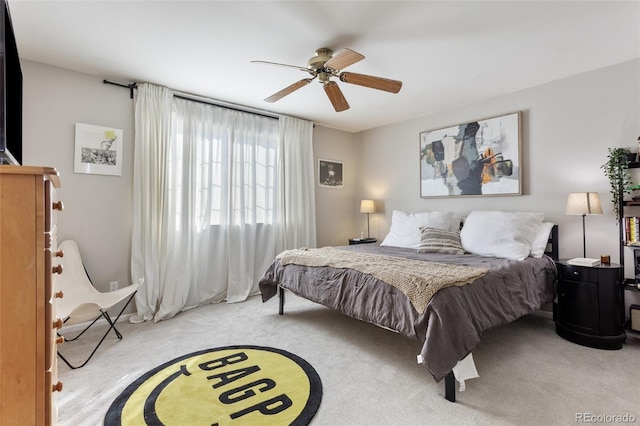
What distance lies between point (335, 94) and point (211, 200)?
79.2 inches

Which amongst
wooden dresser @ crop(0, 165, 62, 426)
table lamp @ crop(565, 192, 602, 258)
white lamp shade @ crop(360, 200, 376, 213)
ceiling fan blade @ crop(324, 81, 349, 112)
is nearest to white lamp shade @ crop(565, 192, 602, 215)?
table lamp @ crop(565, 192, 602, 258)

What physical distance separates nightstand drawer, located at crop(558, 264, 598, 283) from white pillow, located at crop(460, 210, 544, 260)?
0.96 ft

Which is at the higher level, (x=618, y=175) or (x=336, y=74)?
(x=336, y=74)

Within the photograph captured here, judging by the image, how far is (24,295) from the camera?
3.17 ft

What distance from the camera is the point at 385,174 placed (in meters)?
4.97

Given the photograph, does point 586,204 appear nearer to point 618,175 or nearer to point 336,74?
point 618,175

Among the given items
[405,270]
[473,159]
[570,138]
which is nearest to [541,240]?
[570,138]

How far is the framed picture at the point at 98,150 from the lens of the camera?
2984mm

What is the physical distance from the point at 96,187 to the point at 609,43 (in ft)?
15.6

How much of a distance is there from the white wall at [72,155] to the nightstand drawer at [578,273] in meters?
4.19

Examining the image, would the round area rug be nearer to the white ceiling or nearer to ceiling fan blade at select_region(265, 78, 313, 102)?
ceiling fan blade at select_region(265, 78, 313, 102)

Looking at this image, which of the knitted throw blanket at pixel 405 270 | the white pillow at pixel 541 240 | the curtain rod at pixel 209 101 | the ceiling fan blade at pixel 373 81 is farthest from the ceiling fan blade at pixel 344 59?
the white pillow at pixel 541 240

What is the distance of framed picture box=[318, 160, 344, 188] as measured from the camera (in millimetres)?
4961

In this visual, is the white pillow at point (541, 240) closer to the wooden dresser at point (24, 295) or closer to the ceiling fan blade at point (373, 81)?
the ceiling fan blade at point (373, 81)
